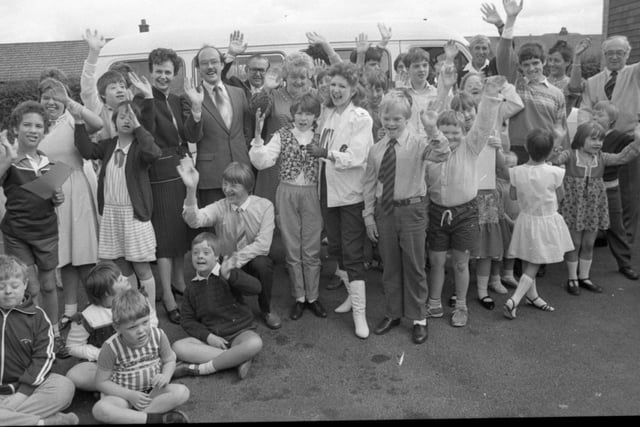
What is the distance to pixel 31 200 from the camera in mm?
3689

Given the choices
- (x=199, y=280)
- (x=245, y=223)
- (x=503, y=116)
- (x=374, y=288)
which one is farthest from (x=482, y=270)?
(x=199, y=280)

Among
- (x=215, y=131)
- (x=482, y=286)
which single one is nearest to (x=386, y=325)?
(x=482, y=286)

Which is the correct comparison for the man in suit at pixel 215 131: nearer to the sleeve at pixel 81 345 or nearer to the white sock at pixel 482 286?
the sleeve at pixel 81 345

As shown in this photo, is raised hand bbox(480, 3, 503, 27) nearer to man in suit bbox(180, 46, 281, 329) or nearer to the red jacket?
man in suit bbox(180, 46, 281, 329)

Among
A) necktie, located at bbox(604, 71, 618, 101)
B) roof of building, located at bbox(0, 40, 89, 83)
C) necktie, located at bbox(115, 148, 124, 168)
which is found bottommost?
necktie, located at bbox(115, 148, 124, 168)

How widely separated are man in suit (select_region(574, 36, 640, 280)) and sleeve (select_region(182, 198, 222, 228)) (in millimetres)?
3335

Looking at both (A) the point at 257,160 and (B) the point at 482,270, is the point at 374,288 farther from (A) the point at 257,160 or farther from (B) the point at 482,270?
A: (A) the point at 257,160

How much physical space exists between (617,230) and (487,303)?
154 cm

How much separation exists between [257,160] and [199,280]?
1.03 meters

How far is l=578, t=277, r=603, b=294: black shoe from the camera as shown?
474 centimetres

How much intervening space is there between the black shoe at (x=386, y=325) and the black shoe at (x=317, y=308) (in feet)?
1.56

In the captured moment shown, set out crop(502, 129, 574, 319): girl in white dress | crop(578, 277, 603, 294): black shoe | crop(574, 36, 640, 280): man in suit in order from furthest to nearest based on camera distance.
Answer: crop(574, 36, 640, 280): man in suit → crop(578, 277, 603, 294): black shoe → crop(502, 129, 574, 319): girl in white dress

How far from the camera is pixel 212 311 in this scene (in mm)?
3686

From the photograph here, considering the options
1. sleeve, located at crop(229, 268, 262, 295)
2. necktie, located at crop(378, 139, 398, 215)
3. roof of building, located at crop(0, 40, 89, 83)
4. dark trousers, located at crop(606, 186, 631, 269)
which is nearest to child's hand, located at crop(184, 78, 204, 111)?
sleeve, located at crop(229, 268, 262, 295)
